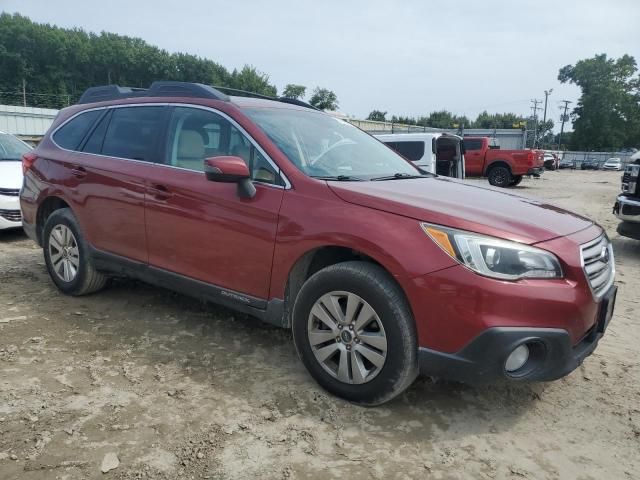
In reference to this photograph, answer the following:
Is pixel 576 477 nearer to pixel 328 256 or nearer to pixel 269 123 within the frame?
pixel 328 256

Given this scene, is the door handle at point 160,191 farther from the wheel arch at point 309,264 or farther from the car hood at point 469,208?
the car hood at point 469,208

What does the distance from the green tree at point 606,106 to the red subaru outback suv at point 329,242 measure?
7686cm

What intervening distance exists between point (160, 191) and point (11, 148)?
5.56 m

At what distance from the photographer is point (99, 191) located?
3979mm

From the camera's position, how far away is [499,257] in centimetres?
239

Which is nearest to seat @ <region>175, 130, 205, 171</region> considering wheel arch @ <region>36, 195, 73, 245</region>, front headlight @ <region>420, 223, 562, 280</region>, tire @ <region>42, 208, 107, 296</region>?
tire @ <region>42, 208, 107, 296</region>

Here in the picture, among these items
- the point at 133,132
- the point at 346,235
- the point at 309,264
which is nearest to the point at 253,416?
the point at 309,264

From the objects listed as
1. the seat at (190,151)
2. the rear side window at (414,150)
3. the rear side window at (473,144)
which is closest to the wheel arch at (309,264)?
the seat at (190,151)

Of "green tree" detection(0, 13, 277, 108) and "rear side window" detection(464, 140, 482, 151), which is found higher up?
"green tree" detection(0, 13, 277, 108)

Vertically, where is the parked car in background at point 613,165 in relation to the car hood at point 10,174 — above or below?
above

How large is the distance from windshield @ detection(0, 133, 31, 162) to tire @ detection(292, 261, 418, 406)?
21.3 feet

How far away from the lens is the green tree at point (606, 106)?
224ft

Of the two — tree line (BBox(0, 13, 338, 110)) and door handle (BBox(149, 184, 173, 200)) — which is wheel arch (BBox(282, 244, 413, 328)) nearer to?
door handle (BBox(149, 184, 173, 200))

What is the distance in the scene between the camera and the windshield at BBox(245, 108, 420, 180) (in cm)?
319
